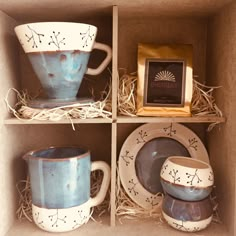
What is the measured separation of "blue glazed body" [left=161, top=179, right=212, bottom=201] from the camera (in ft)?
2.36

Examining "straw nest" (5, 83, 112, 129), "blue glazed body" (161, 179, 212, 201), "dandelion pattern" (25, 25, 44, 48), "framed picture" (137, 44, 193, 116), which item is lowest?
"blue glazed body" (161, 179, 212, 201)

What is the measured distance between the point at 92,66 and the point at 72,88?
17 centimetres

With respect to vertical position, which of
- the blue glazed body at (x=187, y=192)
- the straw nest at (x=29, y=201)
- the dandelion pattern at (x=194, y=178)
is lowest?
the straw nest at (x=29, y=201)

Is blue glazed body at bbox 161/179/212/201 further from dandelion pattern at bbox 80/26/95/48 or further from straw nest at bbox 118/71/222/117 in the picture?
dandelion pattern at bbox 80/26/95/48

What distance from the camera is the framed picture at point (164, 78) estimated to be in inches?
30.6

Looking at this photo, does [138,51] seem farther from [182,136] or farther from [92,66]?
[182,136]

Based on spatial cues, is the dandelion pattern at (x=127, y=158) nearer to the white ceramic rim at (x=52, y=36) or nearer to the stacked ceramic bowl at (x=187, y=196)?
the stacked ceramic bowl at (x=187, y=196)

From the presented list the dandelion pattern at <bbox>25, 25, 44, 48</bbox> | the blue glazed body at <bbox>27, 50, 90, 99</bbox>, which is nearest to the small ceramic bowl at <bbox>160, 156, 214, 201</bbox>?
the blue glazed body at <bbox>27, 50, 90, 99</bbox>

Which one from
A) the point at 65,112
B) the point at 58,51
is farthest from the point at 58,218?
the point at 58,51

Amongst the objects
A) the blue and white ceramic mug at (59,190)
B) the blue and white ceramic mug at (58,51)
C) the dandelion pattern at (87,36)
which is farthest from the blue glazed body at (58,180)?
the dandelion pattern at (87,36)

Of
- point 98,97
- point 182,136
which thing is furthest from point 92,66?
point 182,136

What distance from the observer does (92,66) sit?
89 centimetres

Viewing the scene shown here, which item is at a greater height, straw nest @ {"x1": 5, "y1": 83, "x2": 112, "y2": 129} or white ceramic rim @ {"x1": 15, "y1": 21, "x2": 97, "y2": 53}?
white ceramic rim @ {"x1": 15, "y1": 21, "x2": 97, "y2": 53}

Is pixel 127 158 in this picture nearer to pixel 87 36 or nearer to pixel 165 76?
pixel 165 76
